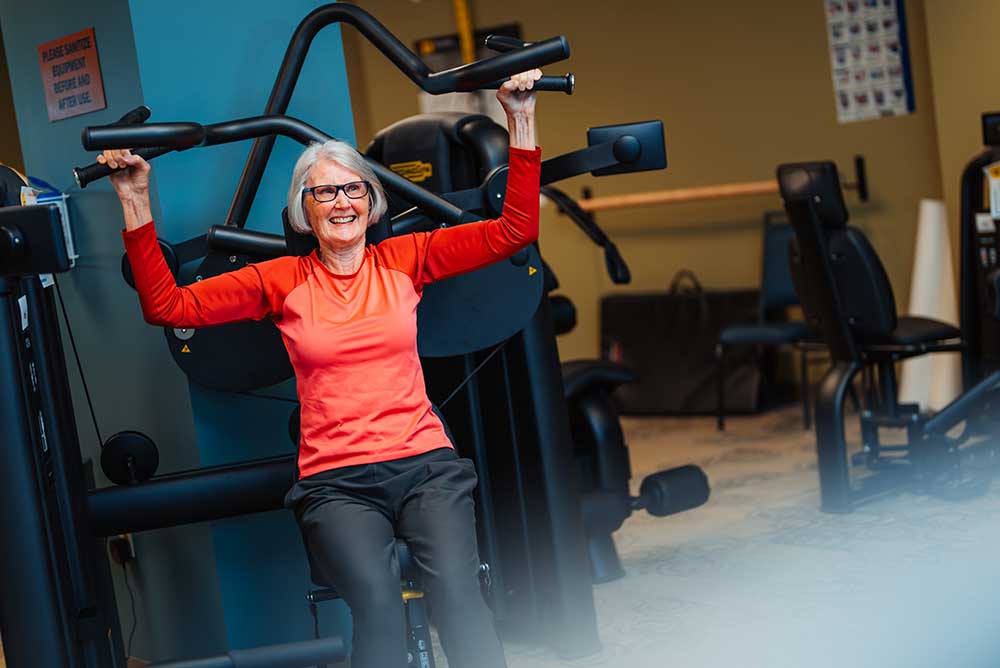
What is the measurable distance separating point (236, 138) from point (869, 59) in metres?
4.05

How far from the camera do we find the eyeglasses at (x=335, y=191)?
2.53 m

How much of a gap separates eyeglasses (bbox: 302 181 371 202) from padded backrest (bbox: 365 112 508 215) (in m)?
0.67

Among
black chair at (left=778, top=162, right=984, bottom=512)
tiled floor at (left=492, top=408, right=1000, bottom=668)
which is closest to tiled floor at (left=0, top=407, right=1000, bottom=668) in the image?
tiled floor at (left=492, top=408, right=1000, bottom=668)

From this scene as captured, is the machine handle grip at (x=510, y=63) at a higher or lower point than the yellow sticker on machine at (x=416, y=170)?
higher

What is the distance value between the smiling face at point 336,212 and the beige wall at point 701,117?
13.0 feet

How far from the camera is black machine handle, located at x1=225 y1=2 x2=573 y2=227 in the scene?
2557 millimetres

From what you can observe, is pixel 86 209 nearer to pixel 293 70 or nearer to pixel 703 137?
pixel 293 70

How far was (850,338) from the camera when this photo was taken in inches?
170

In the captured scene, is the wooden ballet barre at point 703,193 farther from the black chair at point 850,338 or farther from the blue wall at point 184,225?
the blue wall at point 184,225

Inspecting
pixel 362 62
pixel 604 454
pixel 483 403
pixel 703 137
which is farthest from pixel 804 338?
pixel 362 62

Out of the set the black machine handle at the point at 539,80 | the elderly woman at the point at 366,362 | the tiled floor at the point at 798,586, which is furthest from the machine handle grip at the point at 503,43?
the tiled floor at the point at 798,586

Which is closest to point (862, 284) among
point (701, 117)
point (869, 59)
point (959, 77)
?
point (959, 77)

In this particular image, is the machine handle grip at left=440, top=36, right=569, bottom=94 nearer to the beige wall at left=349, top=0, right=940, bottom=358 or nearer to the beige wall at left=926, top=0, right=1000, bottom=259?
the beige wall at left=926, top=0, right=1000, bottom=259

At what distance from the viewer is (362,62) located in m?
7.43
